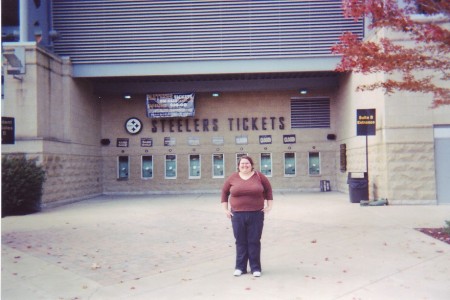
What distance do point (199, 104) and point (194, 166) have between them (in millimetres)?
3460

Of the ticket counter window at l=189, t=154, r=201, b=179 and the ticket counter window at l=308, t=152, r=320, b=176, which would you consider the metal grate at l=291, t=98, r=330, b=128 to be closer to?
the ticket counter window at l=308, t=152, r=320, b=176

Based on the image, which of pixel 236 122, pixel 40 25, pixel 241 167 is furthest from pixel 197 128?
pixel 241 167

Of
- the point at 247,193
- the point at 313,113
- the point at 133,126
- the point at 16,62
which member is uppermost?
the point at 16,62

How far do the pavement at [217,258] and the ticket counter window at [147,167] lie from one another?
11.4 m

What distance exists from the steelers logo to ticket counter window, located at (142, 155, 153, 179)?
5.15ft

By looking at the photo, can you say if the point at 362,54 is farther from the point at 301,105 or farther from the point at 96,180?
the point at 96,180

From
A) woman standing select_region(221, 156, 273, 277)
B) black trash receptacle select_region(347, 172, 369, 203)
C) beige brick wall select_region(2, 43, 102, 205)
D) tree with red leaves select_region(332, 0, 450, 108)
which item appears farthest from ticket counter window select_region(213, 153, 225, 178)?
woman standing select_region(221, 156, 273, 277)

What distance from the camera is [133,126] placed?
80.9ft

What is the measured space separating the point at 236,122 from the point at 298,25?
20.8 feet

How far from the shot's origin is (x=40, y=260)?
755 cm

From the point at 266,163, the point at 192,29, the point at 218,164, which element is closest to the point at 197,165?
the point at 218,164

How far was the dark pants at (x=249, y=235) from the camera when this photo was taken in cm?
618

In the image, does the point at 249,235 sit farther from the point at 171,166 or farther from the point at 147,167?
the point at 147,167

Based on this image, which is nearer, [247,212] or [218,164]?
[247,212]
